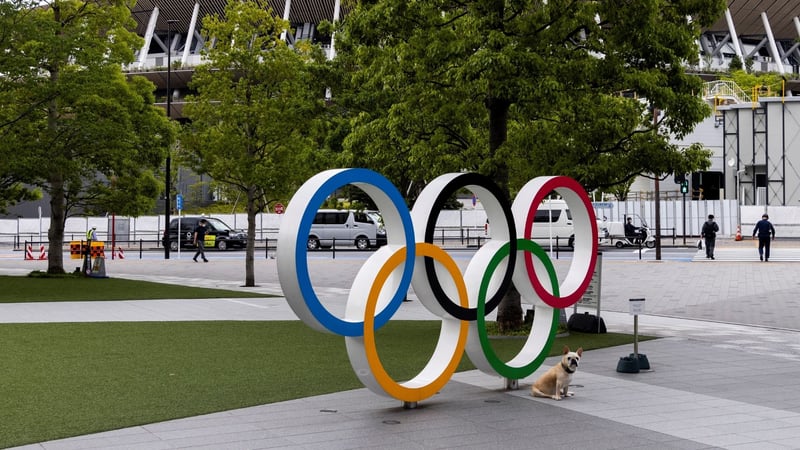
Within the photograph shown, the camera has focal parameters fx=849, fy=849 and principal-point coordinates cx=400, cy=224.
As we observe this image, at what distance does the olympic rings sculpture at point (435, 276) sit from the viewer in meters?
7.57

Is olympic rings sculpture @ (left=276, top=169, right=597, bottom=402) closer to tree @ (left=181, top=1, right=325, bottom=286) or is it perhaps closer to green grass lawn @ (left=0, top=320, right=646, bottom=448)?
green grass lawn @ (left=0, top=320, right=646, bottom=448)

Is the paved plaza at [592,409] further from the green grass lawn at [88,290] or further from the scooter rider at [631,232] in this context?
the scooter rider at [631,232]

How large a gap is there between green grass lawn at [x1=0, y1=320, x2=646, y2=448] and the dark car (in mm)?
33869

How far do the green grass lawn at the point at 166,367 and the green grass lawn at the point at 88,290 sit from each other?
5.79 metres

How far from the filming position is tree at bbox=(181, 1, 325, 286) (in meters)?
23.9

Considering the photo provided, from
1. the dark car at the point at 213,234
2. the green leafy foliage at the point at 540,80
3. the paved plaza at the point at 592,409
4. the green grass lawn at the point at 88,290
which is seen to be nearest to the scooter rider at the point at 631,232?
the dark car at the point at 213,234

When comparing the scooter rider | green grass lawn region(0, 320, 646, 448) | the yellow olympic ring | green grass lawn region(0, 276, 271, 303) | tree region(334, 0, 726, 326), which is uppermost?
tree region(334, 0, 726, 326)

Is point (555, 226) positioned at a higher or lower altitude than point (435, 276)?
higher

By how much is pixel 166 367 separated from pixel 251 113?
1418 cm

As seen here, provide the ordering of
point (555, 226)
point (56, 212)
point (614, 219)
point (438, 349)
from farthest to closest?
point (614, 219) → point (555, 226) → point (56, 212) → point (438, 349)

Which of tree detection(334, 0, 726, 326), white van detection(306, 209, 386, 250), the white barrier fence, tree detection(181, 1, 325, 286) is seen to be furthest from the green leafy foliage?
the white barrier fence

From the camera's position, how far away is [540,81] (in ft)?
41.7

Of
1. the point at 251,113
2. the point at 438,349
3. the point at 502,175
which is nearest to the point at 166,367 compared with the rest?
the point at 438,349

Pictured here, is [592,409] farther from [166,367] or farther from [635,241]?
[635,241]
